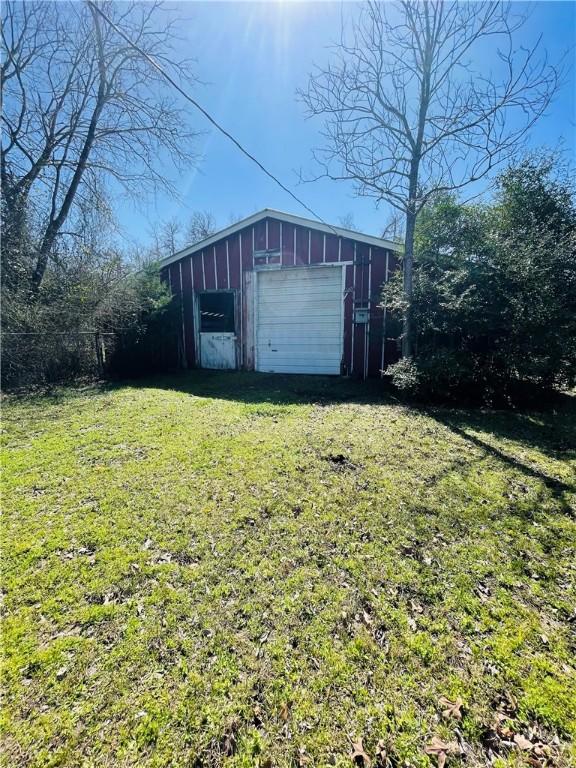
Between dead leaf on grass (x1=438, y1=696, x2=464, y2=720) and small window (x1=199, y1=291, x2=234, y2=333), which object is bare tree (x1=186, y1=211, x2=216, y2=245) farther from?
dead leaf on grass (x1=438, y1=696, x2=464, y2=720)

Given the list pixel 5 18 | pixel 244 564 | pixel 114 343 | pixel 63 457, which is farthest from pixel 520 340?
pixel 5 18

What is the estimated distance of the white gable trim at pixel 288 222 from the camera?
8.37m

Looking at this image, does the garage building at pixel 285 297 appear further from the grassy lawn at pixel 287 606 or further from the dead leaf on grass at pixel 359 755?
the dead leaf on grass at pixel 359 755

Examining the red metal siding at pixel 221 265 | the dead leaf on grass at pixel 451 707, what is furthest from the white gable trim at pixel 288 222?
the dead leaf on grass at pixel 451 707

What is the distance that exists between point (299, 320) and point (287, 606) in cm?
815

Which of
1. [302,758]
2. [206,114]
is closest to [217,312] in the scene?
[206,114]

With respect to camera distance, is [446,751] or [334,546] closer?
[446,751]

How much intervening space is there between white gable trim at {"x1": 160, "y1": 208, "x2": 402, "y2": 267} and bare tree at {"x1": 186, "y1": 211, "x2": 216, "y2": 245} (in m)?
17.3

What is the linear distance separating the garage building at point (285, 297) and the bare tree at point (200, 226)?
17.4 meters

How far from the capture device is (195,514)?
2.96 meters

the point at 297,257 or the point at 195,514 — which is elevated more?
the point at 297,257

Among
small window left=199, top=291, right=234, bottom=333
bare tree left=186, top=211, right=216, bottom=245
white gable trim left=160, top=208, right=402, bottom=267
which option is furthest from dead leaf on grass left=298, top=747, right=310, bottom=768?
bare tree left=186, top=211, right=216, bottom=245

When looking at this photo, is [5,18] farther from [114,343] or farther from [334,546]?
[334,546]

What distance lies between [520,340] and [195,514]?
6163 mm
